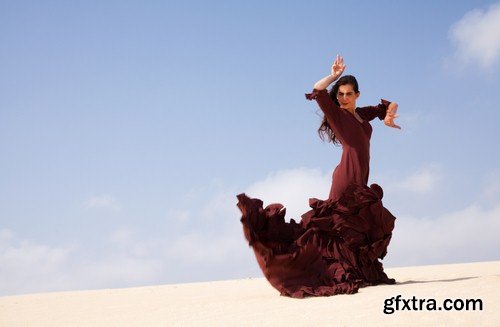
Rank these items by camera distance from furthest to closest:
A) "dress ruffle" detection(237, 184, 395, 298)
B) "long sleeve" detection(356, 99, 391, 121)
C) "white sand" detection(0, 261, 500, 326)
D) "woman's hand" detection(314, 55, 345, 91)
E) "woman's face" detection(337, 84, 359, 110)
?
Result: "long sleeve" detection(356, 99, 391, 121), "woman's face" detection(337, 84, 359, 110), "woman's hand" detection(314, 55, 345, 91), "dress ruffle" detection(237, 184, 395, 298), "white sand" detection(0, 261, 500, 326)

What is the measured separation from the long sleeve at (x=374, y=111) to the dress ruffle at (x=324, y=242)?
125 cm

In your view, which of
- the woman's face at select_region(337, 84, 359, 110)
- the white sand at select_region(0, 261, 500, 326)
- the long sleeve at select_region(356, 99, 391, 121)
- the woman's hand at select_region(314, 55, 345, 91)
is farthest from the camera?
the long sleeve at select_region(356, 99, 391, 121)

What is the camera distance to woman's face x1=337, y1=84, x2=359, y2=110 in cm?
864

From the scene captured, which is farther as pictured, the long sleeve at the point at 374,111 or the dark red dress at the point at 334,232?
the long sleeve at the point at 374,111

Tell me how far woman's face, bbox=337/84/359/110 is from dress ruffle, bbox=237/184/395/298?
3.94ft

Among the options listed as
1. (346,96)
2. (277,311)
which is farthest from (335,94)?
(277,311)

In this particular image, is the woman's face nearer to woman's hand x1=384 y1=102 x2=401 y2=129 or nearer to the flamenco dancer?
the flamenco dancer

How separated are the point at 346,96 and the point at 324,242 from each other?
200 centimetres

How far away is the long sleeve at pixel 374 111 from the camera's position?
895 centimetres

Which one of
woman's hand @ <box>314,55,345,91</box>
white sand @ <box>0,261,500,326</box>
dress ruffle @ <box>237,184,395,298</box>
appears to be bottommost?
white sand @ <box>0,261,500,326</box>

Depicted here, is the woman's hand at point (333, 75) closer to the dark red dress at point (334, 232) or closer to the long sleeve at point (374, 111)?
the dark red dress at point (334, 232)

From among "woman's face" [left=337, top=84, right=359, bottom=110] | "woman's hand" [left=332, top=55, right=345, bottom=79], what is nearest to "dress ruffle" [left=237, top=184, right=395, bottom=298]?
"woman's face" [left=337, top=84, right=359, bottom=110]

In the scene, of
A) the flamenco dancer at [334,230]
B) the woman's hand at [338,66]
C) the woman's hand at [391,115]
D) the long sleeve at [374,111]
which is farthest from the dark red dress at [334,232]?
the woman's hand at [391,115]

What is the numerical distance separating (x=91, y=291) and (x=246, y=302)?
557 centimetres
